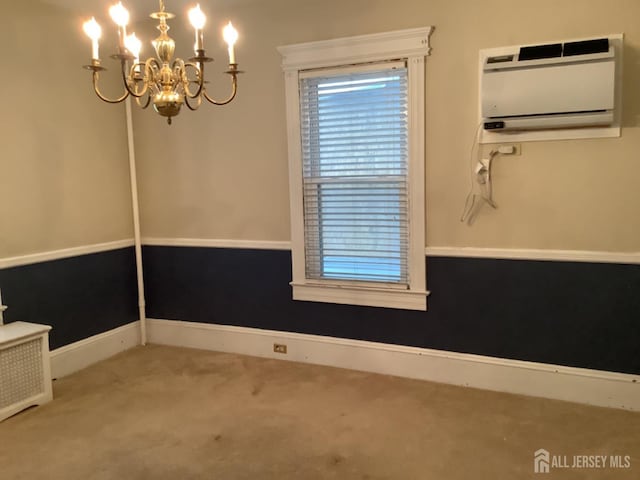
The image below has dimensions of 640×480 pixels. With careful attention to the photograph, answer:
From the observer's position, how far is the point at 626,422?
8.99 feet

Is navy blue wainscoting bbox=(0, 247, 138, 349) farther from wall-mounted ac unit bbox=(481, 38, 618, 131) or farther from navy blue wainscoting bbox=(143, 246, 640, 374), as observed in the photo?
wall-mounted ac unit bbox=(481, 38, 618, 131)

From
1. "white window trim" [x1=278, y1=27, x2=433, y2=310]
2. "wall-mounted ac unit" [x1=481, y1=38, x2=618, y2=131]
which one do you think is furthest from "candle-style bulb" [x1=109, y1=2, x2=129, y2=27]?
"wall-mounted ac unit" [x1=481, y1=38, x2=618, y2=131]

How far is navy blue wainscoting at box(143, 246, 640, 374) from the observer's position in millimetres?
2898

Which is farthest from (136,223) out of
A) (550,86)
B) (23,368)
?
(550,86)

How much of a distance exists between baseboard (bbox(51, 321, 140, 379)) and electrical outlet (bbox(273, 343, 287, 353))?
125 centimetres

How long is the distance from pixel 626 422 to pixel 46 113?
4045 mm

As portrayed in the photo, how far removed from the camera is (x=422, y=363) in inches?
132

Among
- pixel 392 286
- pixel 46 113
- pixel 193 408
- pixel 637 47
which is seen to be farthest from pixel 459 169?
pixel 46 113

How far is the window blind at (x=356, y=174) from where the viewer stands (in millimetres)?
3264

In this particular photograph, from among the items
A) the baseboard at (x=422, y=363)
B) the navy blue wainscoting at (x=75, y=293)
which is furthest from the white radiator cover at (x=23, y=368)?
the baseboard at (x=422, y=363)

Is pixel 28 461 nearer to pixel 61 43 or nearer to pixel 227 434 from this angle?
pixel 227 434

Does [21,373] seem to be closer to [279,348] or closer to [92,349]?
[92,349]

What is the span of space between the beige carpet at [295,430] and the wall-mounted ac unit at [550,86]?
1.65 metres

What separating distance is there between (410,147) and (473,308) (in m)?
1.10
